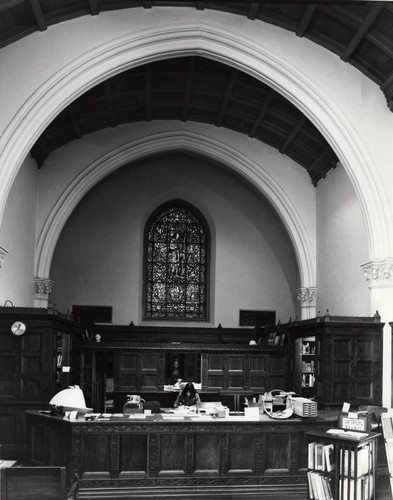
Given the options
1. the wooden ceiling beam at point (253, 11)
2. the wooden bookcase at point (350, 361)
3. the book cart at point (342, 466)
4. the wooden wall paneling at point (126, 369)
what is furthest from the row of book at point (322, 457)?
the wooden wall paneling at point (126, 369)

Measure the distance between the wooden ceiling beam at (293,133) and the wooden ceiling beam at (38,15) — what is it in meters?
5.88

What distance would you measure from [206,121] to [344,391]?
25.4 feet

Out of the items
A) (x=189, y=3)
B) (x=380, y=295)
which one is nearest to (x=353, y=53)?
(x=189, y=3)

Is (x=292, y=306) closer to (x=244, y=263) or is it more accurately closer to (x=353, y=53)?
(x=244, y=263)

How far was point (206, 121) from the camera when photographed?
16.9 m

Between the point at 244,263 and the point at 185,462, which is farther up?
the point at 244,263

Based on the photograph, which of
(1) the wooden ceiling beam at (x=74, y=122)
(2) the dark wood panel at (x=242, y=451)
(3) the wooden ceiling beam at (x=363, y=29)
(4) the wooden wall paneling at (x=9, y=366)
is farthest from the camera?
(1) the wooden ceiling beam at (x=74, y=122)

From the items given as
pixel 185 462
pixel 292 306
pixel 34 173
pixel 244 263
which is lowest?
pixel 185 462

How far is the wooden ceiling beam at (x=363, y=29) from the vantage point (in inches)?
405

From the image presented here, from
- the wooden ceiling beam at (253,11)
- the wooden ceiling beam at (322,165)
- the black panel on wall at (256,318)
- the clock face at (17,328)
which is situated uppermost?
the wooden ceiling beam at (253,11)

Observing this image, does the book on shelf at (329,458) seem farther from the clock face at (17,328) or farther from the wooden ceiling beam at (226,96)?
the wooden ceiling beam at (226,96)

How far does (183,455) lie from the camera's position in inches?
336

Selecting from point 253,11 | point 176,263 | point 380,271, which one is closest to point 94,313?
point 176,263

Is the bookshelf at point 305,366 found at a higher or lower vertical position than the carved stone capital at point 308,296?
lower
